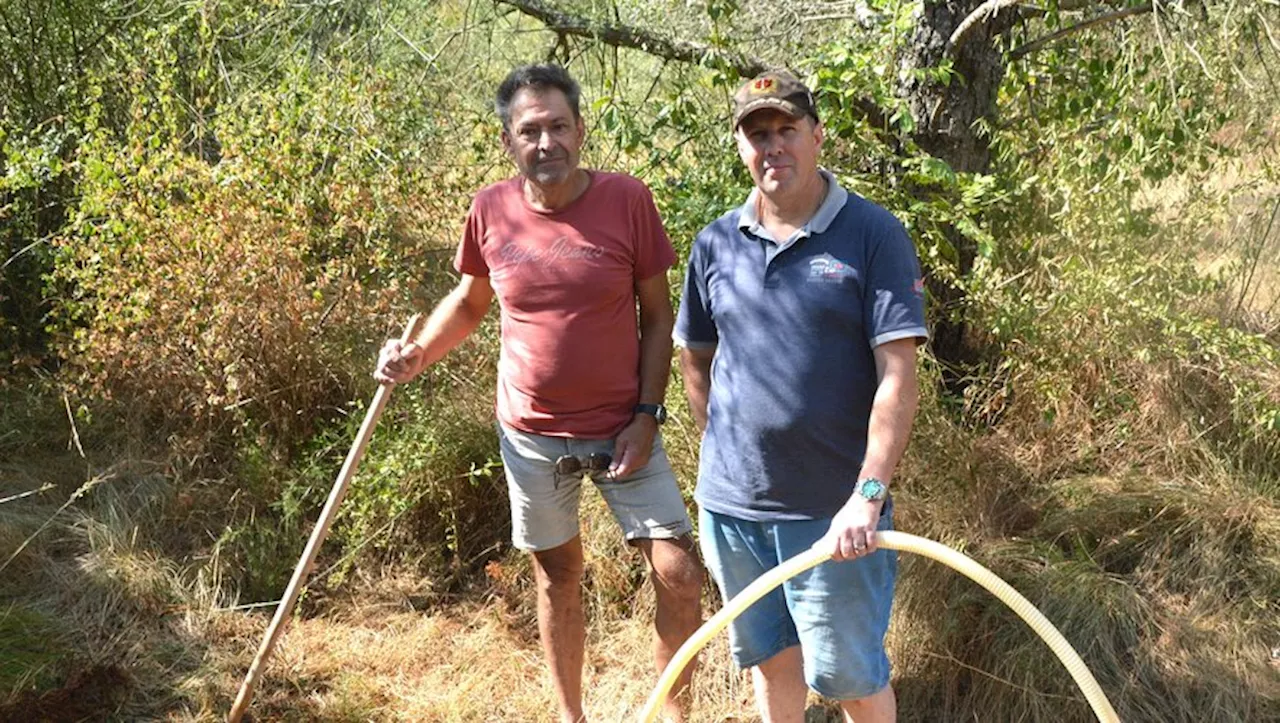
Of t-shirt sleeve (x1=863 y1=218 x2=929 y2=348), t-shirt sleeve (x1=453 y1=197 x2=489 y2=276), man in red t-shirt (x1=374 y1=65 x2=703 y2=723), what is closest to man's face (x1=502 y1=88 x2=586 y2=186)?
man in red t-shirt (x1=374 y1=65 x2=703 y2=723)

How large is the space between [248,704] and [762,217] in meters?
2.31

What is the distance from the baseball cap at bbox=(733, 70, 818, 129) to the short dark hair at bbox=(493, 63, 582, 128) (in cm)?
69

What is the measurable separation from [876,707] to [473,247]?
5.26 feet

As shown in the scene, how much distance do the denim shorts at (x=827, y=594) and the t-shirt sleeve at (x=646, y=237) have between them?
70cm

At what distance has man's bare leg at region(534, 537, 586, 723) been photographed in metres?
3.48

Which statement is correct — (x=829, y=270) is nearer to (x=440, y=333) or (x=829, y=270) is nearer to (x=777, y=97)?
(x=777, y=97)

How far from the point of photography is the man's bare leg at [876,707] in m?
2.81

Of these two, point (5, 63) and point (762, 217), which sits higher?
point (5, 63)

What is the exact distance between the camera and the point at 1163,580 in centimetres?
382

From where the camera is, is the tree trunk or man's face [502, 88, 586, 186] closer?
man's face [502, 88, 586, 186]

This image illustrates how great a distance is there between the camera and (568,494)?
341cm

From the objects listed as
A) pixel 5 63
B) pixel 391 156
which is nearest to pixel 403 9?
pixel 391 156

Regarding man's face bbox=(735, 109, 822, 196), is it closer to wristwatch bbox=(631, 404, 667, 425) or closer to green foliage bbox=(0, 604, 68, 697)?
wristwatch bbox=(631, 404, 667, 425)

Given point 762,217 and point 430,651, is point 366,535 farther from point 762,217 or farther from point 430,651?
point 762,217
